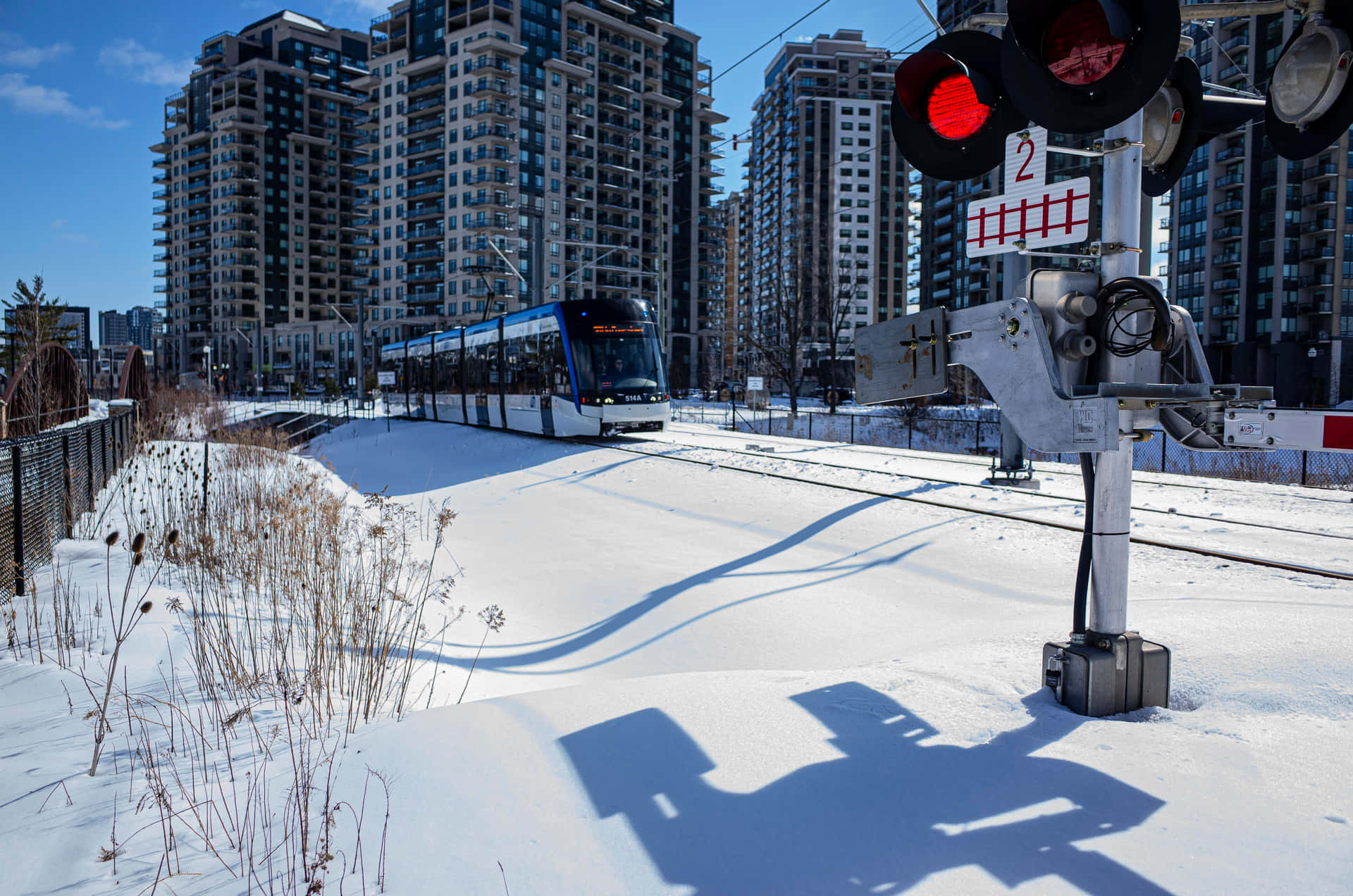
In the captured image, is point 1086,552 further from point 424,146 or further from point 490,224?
point 424,146

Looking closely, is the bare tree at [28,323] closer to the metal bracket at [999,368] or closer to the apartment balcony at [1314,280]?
the metal bracket at [999,368]

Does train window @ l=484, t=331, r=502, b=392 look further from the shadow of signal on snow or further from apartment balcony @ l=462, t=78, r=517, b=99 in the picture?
apartment balcony @ l=462, t=78, r=517, b=99

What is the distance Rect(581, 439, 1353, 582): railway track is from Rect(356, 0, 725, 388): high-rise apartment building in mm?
68032

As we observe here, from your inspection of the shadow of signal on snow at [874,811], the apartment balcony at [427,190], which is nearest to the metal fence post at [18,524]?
the shadow of signal on snow at [874,811]

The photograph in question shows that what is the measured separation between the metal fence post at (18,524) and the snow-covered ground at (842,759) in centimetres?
59

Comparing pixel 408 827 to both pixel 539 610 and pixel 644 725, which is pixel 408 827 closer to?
pixel 644 725

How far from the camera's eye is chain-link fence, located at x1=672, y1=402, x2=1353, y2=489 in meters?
19.0

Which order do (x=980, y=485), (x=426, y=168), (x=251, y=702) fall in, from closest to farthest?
(x=251, y=702) < (x=980, y=485) < (x=426, y=168)

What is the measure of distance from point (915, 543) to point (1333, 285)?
74649 millimetres

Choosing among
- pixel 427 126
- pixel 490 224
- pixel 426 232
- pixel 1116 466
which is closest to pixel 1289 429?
pixel 1116 466

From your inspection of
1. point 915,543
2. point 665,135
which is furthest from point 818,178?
point 915,543

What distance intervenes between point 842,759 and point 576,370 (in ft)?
58.6

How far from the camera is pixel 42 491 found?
8.51m

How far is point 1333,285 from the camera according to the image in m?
63.5
